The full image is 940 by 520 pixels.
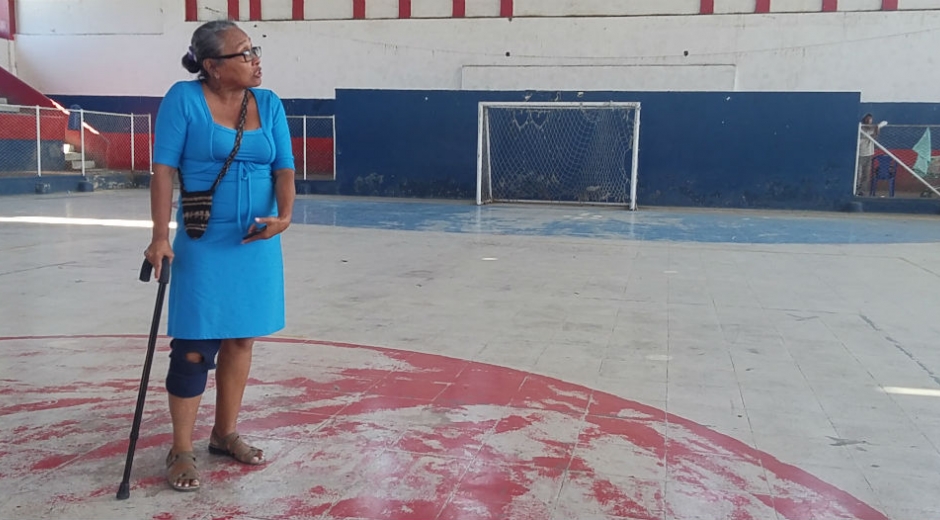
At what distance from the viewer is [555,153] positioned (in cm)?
1770

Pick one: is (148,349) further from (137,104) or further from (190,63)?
(137,104)

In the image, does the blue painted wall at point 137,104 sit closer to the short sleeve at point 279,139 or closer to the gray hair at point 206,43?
the short sleeve at point 279,139

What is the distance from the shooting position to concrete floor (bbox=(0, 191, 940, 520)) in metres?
2.85

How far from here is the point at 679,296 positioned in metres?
6.75

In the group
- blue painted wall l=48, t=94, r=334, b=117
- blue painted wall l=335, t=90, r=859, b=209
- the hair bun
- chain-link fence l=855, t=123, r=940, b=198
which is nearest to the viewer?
the hair bun

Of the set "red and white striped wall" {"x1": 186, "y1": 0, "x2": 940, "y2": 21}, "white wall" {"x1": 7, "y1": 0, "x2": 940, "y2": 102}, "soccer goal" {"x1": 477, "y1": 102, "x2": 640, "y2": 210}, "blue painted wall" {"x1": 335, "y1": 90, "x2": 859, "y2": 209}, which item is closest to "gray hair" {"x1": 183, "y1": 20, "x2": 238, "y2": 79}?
"soccer goal" {"x1": 477, "y1": 102, "x2": 640, "y2": 210}

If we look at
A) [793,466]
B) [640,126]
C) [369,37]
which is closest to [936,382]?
[793,466]

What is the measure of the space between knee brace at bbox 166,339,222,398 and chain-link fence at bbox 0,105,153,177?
16.0 metres

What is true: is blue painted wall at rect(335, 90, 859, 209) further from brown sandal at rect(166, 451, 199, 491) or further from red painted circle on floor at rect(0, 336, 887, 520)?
brown sandal at rect(166, 451, 199, 491)

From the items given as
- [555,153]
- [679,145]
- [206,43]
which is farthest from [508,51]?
[206,43]

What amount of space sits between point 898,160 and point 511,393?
14221mm

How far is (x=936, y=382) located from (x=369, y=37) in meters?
18.2

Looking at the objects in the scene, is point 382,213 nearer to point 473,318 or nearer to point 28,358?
point 473,318

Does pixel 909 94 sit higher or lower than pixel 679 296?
higher
